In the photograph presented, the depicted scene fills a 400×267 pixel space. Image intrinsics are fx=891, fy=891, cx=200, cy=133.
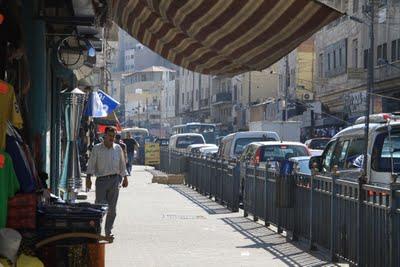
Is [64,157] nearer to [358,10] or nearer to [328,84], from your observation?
[358,10]

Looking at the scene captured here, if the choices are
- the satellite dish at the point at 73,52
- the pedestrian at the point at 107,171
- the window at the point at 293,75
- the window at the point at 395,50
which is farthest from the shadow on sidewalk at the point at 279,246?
the window at the point at 293,75

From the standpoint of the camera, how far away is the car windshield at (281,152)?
72.3 feet

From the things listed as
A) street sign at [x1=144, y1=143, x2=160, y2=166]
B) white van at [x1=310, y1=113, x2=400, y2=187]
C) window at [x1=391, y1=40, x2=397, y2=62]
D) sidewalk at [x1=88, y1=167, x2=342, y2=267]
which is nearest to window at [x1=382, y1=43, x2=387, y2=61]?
window at [x1=391, y1=40, x2=397, y2=62]

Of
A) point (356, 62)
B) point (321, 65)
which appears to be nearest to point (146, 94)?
point (321, 65)

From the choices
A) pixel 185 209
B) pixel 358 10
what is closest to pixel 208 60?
pixel 185 209

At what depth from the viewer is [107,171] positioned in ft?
44.0

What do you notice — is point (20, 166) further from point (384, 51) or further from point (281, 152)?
point (384, 51)

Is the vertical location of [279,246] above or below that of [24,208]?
below

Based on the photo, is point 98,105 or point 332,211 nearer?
point 332,211

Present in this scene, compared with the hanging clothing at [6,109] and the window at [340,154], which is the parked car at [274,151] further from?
the hanging clothing at [6,109]

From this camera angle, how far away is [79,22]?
33.2 feet

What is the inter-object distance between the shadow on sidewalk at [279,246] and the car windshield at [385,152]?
148 centimetres

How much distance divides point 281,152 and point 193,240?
856 centimetres

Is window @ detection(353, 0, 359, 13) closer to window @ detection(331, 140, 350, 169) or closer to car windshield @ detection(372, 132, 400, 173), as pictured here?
window @ detection(331, 140, 350, 169)
